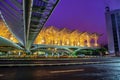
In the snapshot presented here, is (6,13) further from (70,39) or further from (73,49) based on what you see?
(70,39)

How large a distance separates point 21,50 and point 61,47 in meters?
29.6

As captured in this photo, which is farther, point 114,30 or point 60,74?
point 114,30

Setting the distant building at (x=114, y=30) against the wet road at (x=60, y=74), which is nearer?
the wet road at (x=60, y=74)

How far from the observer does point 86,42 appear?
123 metres

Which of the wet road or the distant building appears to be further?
the distant building

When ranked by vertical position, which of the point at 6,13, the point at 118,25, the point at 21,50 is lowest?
the point at 21,50

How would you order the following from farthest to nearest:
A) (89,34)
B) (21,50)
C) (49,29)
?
(89,34) < (49,29) < (21,50)

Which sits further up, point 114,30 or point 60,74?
point 114,30

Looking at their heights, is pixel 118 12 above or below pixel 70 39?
above

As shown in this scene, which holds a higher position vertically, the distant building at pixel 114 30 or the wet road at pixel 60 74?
the distant building at pixel 114 30

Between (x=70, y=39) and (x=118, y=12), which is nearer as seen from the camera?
(x=118, y=12)

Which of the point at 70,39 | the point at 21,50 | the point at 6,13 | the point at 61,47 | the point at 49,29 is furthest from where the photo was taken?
the point at 70,39

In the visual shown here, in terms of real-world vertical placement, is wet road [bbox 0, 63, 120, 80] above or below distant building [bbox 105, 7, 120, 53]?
below

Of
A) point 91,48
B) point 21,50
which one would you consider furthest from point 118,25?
point 21,50
